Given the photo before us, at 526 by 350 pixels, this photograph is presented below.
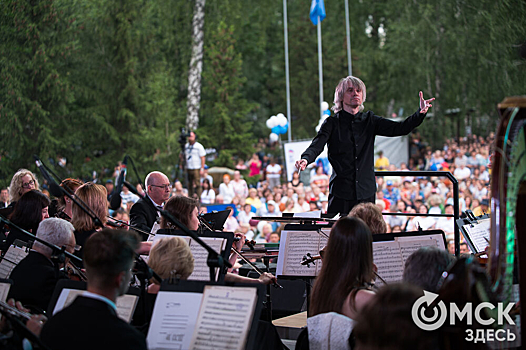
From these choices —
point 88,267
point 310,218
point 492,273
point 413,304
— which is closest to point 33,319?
point 88,267

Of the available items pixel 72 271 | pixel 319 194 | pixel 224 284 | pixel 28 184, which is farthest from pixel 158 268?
pixel 319 194

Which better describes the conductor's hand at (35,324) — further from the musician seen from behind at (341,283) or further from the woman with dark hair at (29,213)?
the woman with dark hair at (29,213)

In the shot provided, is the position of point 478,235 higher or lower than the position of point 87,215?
lower

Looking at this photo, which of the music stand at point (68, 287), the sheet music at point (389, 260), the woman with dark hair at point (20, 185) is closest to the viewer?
the music stand at point (68, 287)

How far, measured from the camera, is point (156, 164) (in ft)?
52.7

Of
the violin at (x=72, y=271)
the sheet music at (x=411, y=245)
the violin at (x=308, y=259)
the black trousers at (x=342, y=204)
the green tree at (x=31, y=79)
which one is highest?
the green tree at (x=31, y=79)

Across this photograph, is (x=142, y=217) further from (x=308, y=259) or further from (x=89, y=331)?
(x=89, y=331)

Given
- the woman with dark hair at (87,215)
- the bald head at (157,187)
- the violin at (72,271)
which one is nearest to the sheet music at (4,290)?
the violin at (72,271)

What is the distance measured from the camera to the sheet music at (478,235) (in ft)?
Result: 15.4

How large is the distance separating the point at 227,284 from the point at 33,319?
1.00 meters

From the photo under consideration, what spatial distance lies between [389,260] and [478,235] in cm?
118

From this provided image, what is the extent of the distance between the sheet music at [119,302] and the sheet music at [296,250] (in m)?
1.51

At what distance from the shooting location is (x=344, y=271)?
326 centimetres

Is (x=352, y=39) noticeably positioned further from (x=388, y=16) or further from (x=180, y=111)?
(x=180, y=111)
